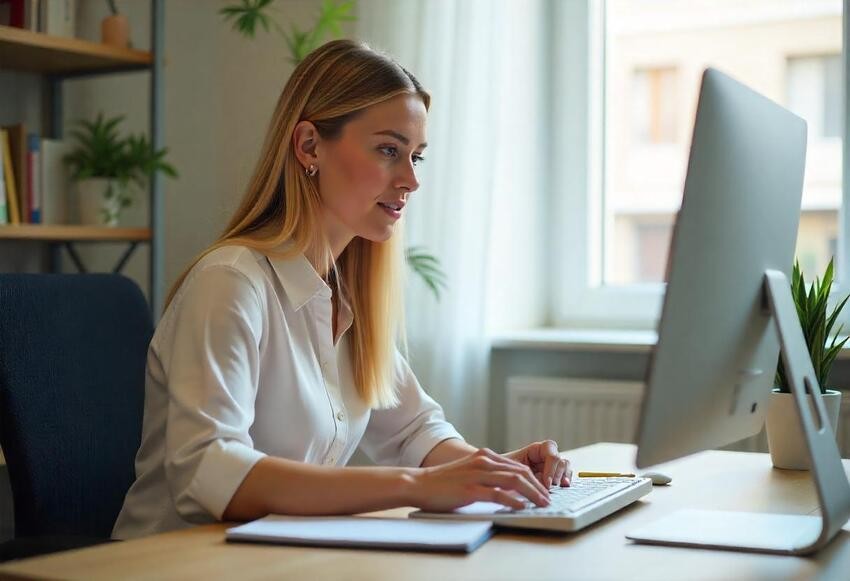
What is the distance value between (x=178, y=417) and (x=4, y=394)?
1.22 feet

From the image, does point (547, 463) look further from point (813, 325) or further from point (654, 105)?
point (654, 105)

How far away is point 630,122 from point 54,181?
153 centimetres

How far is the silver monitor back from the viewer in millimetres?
1060

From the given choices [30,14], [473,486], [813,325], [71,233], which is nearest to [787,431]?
[813,325]

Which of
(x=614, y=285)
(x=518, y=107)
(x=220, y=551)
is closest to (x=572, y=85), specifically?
(x=518, y=107)

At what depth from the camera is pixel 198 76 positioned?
3.40 m

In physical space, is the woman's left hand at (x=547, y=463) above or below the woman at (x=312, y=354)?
below

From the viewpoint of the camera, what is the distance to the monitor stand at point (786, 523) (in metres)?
1.19

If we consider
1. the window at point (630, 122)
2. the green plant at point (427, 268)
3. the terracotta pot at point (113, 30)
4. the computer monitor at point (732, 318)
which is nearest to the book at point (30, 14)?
the terracotta pot at point (113, 30)

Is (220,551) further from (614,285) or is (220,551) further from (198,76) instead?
(198,76)

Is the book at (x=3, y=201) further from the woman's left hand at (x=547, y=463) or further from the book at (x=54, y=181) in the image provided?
the woman's left hand at (x=547, y=463)

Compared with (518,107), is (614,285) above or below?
below

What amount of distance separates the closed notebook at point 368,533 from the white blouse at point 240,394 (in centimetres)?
12

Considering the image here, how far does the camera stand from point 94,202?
296 centimetres
